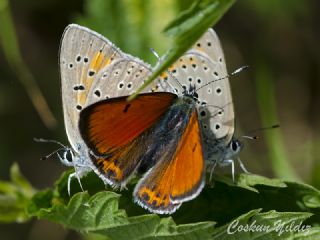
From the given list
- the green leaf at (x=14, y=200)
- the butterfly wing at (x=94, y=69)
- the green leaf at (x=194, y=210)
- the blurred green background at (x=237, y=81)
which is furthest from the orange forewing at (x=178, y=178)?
the blurred green background at (x=237, y=81)

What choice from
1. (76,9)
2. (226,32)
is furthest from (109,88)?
(226,32)

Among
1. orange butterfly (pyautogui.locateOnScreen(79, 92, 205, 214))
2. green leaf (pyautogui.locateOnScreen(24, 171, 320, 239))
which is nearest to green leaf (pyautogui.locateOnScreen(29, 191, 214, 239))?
green leaf (pyautogui.locateOnScreen(24, 171, 320, 239))

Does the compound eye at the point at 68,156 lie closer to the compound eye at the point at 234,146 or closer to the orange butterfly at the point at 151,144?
the orange butterfly at the point at 151,144

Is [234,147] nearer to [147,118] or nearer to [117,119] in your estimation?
[147,118]

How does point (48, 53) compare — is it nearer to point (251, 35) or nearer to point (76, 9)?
point (76, 9)

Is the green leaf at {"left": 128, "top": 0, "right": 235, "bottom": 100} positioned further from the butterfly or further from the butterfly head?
the butterfly head

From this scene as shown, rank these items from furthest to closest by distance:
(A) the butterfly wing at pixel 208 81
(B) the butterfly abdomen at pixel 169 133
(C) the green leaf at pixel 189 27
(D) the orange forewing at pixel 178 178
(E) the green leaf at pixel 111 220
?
1. (A) the butterfly wing at pixel 208 81
2. (B) the butterfly abdomen at pixel 169 133
3. (D) the orange forewing at pixel 178 178
4. (E) the green leaf at pixel 111 220
5. (C) the green leaf at pixel 189 27

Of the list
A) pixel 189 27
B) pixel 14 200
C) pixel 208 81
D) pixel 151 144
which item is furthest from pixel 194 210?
pixel 189 27
